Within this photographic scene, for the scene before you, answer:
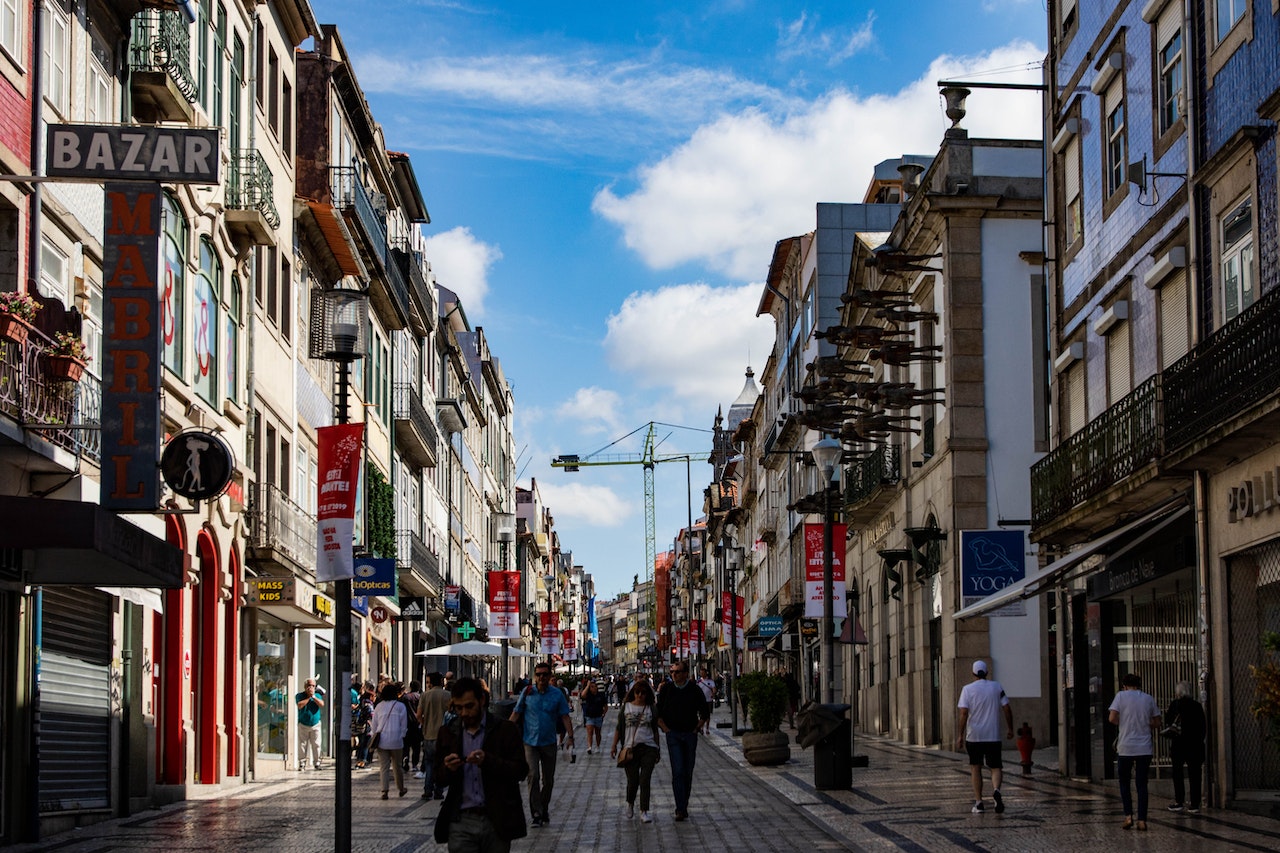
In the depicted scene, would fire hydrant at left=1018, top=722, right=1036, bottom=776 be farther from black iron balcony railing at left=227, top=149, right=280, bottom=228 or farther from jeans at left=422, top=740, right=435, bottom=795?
black iron balcony railing at left=227, top=149, right=280, bottom=228

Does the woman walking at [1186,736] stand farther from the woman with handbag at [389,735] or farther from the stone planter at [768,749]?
the stone planter at [768,749]

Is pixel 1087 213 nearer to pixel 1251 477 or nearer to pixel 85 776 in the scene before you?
pixel 1251 477

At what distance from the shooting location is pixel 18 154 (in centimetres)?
1770

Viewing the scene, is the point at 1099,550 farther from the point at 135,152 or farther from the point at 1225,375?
the point at 135,152

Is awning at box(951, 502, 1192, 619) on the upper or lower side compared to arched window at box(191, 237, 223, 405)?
lower

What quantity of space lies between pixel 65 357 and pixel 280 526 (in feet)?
48.1

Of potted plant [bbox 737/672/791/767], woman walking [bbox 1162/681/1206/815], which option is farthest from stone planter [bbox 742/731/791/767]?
woman walking [bbox 1162/681/1206/815]

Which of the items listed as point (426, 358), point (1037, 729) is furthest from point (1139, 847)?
point (426, 358)

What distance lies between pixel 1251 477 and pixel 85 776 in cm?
1294

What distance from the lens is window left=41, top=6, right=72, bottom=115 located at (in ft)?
61.5

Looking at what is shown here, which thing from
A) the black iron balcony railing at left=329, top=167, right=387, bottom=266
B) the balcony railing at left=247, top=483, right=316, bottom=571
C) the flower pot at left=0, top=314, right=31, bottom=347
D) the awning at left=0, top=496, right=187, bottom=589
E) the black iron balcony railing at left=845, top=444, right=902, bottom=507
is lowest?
the awning at left=0, top=496, right=187, bottom=589

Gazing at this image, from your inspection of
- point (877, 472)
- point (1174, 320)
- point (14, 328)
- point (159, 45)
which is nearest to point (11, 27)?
point (14, 328)

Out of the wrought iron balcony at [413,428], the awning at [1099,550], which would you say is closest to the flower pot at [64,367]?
the awning at [1099,550]

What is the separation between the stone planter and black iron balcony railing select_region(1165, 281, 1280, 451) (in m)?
12.4
